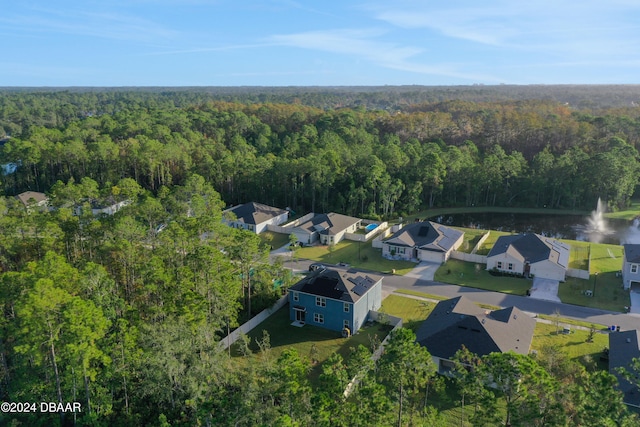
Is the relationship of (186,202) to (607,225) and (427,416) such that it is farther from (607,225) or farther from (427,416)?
(607,225)

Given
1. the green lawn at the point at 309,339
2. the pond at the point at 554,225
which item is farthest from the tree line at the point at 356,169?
the green lawn at the point at 309,339

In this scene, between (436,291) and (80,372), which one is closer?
(80,372)

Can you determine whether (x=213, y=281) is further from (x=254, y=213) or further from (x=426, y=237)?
(x=254, y=213)

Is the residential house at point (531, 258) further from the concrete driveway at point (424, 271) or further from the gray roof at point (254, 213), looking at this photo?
the gray roof at point (254, 213)

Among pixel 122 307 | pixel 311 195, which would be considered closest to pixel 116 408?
pixel 122 307

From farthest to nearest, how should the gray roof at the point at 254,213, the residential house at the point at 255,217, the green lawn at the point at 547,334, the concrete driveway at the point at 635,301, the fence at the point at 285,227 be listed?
the gray roof at the point at 254,213 → the residential house at the point at 255,217 → the fence at the point at 285,227 → the concrete driveway at the point at 635,301 → the green lawn at the point at 547,334

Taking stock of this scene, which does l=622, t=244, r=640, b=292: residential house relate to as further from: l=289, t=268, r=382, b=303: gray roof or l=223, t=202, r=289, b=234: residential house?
l=223, t=202, r=289, b=234: residential house

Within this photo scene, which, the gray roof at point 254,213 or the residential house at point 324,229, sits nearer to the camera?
the residential house at point 324,229

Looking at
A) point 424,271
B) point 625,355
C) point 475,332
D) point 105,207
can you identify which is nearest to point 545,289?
point 424,271
